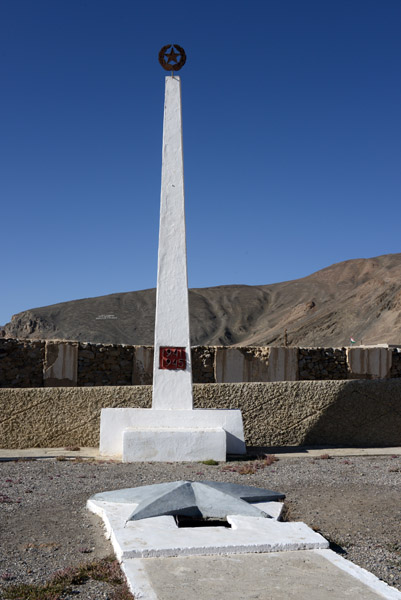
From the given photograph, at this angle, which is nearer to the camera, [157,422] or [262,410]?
[157,422]

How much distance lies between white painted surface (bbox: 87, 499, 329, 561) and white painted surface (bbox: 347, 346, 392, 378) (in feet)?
28.7

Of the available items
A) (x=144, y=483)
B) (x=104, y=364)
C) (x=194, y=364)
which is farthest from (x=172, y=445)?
(x=194, y=364)

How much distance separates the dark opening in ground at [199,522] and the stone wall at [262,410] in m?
4.66

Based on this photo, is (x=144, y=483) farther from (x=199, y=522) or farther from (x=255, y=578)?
(x=255, y=578)

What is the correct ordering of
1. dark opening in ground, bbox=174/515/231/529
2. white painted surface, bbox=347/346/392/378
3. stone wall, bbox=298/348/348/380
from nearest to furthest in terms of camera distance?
dark opening in ground, bbox=174/515/231/529 → white painted surface, bbox=347/346/392/378 → stone wall, bbox=298/348/348/380

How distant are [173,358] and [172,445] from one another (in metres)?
1.18

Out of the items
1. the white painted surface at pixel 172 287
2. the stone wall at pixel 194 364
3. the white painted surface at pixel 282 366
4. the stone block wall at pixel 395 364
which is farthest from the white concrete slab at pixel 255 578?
the stone block wall at pixel 395 364

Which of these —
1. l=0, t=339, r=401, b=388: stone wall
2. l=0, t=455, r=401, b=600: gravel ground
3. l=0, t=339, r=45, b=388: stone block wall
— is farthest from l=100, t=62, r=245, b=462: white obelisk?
l=0, t=339, r=45, b=388: stone block wall

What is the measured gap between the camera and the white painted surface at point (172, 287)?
849 cm

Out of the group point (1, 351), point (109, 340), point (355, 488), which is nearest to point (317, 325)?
point (109, 340)

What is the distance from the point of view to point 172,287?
339 inches

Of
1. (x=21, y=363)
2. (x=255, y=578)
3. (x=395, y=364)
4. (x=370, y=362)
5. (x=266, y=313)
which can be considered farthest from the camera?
(x=266, y=313)

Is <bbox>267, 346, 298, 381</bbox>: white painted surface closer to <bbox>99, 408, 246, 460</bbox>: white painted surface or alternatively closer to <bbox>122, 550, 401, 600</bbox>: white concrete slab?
<bbox>99, 408, 246, 460</bbox>: white painted surface

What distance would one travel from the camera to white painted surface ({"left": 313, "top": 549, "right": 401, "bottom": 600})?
125 inches
